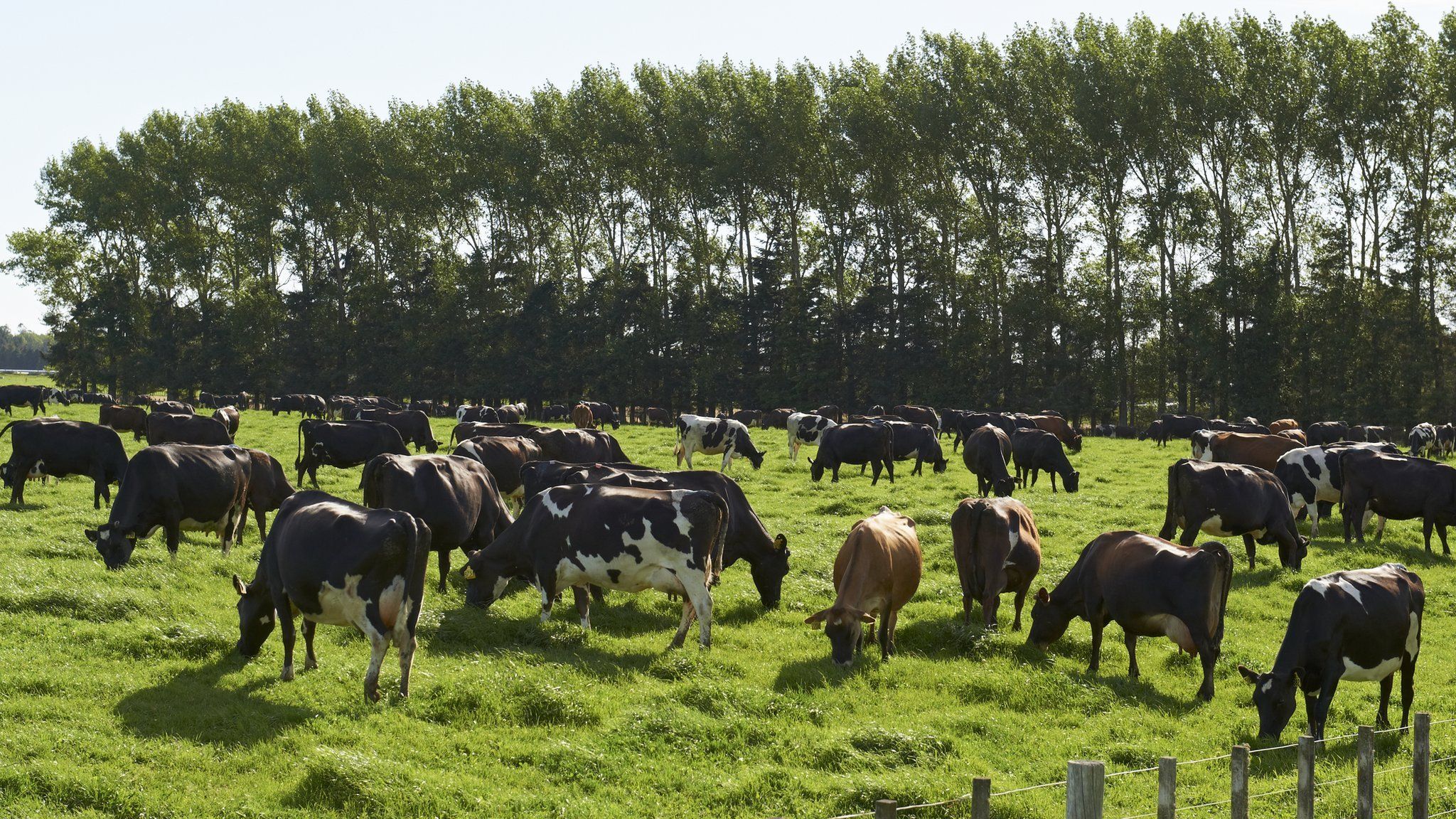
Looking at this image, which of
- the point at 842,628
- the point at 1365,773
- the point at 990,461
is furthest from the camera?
the point at 990,461

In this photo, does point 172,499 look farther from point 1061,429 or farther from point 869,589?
point 1061,429

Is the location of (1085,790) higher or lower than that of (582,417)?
lower

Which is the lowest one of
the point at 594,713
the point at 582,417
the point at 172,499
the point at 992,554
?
the point at 594,713

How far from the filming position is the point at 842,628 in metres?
13.1

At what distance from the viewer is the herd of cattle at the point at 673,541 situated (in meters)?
11.1

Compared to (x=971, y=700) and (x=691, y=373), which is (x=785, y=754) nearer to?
(x=971, y=700)

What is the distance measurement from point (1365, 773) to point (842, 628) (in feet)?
19.6

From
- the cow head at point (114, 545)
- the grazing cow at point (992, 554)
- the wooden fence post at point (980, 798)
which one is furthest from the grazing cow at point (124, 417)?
the wooden fence post at point (980, 798)

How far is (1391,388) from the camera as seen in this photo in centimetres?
6028

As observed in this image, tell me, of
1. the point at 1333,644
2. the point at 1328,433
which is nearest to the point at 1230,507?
the point at 1333,644

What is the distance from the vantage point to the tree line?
6122 cm

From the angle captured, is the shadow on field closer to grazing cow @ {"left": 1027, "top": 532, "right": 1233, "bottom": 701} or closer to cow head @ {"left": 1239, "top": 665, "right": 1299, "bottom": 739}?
grazing cow @ {"left": 1027, "top": 532, "right": 1233, "bottom": 701}

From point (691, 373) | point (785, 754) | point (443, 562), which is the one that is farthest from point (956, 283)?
point (785, 754)

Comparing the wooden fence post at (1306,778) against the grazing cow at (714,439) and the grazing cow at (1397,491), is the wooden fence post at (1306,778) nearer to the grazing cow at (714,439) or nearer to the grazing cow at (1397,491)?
the grazing cow at (1397,491)
